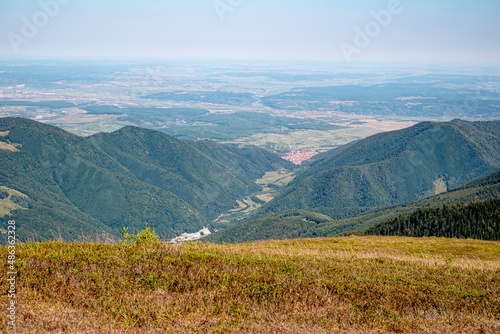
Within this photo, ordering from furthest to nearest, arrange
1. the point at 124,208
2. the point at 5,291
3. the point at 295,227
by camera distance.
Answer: the point at 124,208, the point at 295,227, the point at 5,291

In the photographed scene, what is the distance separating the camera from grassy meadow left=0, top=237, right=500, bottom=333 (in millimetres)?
13617

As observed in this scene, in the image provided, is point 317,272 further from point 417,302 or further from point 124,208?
point 124,208

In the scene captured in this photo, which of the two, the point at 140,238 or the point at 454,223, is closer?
the point at 140,238

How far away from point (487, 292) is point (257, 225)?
14673 centimetres

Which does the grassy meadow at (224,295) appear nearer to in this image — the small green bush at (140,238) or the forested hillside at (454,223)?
the small green bush at (140,238)

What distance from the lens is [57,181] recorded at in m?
189

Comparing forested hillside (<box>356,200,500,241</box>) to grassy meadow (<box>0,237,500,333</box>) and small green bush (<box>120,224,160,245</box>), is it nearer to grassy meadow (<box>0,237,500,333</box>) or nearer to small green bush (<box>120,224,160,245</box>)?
grassy meadow (<box>0,237,500,333</box>)

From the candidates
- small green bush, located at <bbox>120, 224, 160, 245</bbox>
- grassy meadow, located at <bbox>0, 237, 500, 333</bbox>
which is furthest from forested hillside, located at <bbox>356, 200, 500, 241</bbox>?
small green bush, located at <bbox>120, 224, 160, 245</bbox>

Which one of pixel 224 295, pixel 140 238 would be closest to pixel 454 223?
pixel 140 238

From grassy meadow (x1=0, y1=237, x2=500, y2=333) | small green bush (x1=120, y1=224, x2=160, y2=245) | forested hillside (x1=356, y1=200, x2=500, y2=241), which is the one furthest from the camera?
forested hillside (x1=356, y1=200, x2=500, y2=241)

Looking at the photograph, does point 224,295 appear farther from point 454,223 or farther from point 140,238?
point 454,223

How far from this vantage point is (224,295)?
15.6m

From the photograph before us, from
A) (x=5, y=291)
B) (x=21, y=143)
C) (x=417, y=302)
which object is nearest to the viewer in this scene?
(x=5, y=291)

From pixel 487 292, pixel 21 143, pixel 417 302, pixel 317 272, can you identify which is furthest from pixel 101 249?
pixel 21 143
